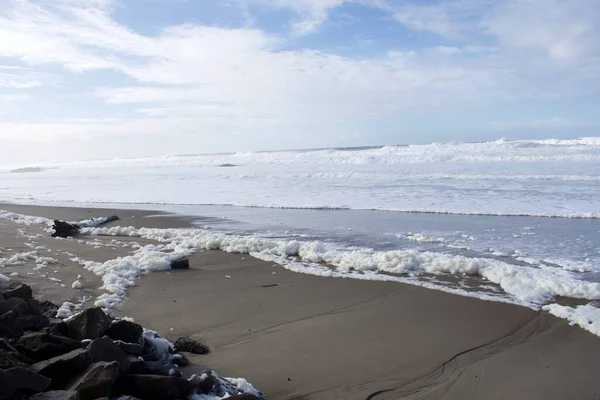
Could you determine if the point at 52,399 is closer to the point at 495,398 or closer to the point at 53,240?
the point at 495,398

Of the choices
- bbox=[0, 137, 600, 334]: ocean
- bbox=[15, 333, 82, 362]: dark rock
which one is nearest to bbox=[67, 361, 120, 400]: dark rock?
bbox=[15, 333, 82, 362]: dark rock

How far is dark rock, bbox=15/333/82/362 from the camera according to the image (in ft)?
12.1

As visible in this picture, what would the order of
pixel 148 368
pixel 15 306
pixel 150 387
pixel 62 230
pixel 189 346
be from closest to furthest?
pixel 150 387 → pixel 148 368 → pixel 15 306 → pixel 189 346 → pixel 62 230

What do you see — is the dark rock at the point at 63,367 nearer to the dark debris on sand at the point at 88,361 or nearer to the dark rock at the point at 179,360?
the dark debris on sand at the point at 88,361

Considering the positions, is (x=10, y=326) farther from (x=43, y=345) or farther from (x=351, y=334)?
(x=351, y=334)

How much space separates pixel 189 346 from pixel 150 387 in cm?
128

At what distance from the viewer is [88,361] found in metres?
3.42

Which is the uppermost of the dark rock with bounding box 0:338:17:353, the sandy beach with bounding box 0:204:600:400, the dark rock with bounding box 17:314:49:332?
the dark rock with bounding box 0:338:17:353

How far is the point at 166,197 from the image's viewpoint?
20375 mm

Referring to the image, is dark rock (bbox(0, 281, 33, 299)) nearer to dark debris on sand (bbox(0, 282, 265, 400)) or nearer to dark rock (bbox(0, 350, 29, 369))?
dark debris on sand (bbox(0, 282, 265, 400))

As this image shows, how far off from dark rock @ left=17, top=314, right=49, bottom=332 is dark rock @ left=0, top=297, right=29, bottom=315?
0.08m

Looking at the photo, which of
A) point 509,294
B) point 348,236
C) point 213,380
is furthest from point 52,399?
point 348,236

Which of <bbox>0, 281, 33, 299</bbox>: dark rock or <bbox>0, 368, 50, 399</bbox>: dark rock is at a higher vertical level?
<bbox>0, 281, 33, 299</bbox>: dark rock

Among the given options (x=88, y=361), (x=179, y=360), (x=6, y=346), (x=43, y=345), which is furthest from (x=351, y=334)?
(x=6, y=346)
